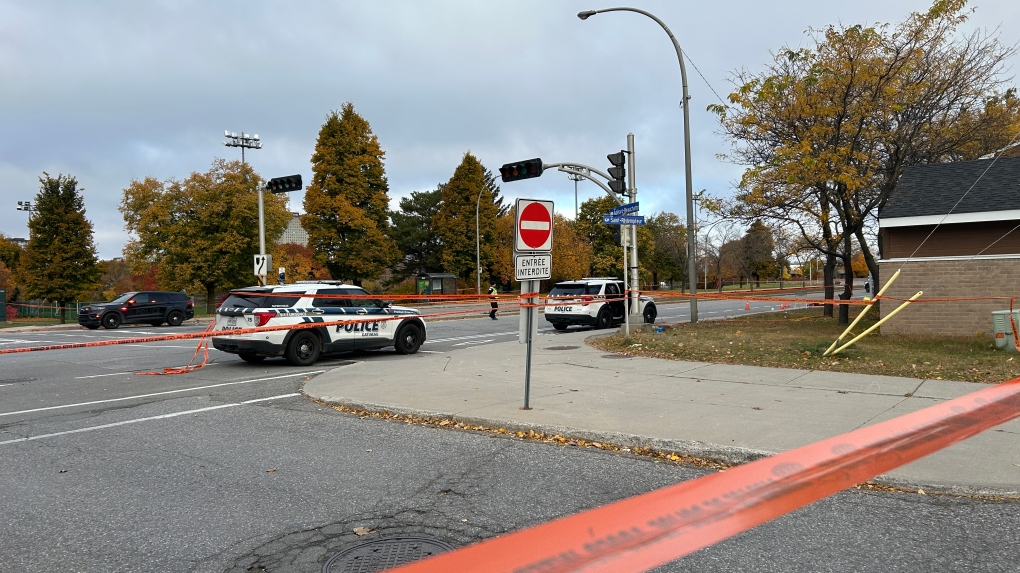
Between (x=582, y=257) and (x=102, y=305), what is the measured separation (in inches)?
1530

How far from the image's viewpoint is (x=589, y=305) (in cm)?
2088

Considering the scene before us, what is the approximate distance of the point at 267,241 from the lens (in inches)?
1766

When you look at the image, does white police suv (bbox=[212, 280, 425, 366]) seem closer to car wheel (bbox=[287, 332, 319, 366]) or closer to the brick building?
car wheel (bbox=[287, 332, 319, 366])

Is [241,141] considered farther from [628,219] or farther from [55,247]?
[628,219]

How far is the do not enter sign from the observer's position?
7.76 m

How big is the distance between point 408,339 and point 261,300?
349cm

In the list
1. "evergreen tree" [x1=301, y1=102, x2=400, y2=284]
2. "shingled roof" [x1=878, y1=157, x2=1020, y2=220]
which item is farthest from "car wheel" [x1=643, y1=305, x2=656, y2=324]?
"evergreen tree" [x1=301, y1=102, x2=400, y2=284]

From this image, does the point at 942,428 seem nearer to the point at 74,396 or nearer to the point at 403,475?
the point at 403,475

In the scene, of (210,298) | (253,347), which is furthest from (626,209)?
(210,298)

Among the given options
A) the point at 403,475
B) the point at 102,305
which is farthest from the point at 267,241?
the point at 403,475

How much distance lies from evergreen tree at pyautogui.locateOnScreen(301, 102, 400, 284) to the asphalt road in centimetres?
4092

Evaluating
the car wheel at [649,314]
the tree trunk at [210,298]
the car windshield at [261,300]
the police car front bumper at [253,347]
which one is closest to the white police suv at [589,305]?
the car wheel at [649,314]

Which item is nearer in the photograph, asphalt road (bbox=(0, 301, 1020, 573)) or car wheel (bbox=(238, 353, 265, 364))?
asphalt road (bbox=(0, 301, 1020, 573))

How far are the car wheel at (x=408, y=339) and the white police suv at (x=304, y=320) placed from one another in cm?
19
